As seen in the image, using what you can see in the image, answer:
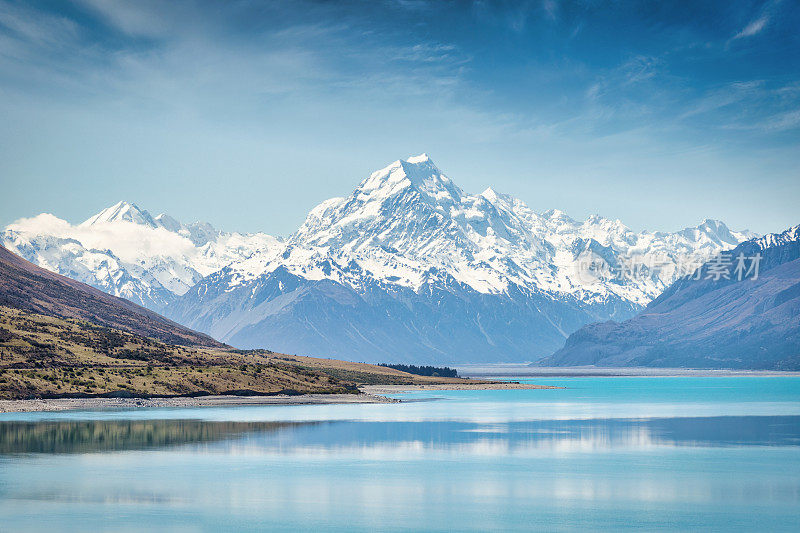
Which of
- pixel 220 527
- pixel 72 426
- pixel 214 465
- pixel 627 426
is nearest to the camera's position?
pixel 220 527

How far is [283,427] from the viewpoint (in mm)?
148375

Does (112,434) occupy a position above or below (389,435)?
above

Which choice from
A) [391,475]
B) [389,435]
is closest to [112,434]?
[389,435]

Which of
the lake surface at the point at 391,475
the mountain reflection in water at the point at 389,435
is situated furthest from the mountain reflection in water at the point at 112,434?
the lake surface at the point at 391,475

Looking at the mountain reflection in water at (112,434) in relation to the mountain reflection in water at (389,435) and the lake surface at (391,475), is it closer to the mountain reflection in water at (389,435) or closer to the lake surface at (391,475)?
the mountain reflection in water at (389,435)

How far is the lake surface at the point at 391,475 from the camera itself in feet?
241

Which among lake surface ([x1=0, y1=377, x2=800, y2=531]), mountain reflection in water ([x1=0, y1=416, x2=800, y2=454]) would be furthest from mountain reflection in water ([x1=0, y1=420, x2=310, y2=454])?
lake surface ([x1=0, y1=377, x2=800, y2=531])

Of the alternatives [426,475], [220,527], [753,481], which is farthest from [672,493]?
[220,527]

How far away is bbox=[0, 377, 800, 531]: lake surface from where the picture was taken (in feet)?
241

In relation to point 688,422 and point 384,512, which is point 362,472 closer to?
point 384,512

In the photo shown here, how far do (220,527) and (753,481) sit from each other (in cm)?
5013

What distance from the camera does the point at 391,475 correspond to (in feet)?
318

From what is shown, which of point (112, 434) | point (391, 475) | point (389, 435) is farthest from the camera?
point (389, 435)

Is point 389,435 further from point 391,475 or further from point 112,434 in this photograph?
point 391,475
